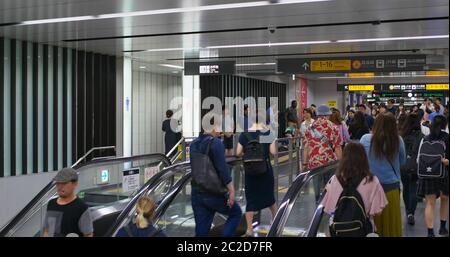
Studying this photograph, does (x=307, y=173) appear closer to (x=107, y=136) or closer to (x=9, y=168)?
(x=9, y=168)

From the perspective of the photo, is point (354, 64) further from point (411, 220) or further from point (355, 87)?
point (355, 87)

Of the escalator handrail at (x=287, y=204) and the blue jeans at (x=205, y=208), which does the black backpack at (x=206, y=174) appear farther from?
the escalator handrail at (x=287, y=204)

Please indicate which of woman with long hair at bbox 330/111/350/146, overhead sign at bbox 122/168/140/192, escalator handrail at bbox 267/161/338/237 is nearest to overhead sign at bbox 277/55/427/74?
woman with long hair at bbox 330/111/350/146

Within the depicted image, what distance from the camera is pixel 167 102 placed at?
1748 cm

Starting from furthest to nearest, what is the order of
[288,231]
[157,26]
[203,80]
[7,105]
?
[203,80] → [7,105] → [157,26] → [288,231]

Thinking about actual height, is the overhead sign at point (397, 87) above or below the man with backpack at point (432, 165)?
above

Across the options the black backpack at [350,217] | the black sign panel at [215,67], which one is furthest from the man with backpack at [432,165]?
the black sign panel at [215,67]

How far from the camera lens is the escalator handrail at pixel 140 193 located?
16.4ft

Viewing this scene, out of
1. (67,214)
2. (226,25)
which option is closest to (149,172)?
(226,25)

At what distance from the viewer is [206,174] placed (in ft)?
15.7

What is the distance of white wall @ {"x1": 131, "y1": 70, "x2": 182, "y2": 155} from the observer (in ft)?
51.5

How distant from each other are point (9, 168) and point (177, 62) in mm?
5752

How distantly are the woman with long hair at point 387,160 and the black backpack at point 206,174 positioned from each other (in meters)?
1.38
